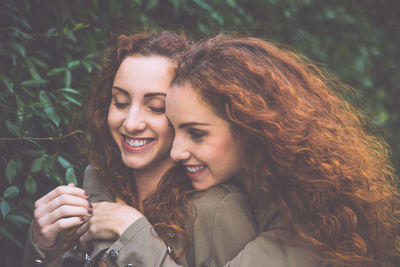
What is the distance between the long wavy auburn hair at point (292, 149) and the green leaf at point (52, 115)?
0.86 metres

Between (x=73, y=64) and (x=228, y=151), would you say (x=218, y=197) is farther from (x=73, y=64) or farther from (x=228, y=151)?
(x=73, y=64)

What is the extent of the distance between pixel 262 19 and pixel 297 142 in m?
2.67

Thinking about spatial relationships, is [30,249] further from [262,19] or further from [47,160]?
[262,19]

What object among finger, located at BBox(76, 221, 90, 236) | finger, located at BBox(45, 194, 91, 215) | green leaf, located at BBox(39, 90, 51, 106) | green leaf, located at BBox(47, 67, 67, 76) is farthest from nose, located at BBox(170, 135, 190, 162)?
green leaf, located at BBox(47, 67, 67, 76)

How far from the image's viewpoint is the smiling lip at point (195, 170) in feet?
6.43

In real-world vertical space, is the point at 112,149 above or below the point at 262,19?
below

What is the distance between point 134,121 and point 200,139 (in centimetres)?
35

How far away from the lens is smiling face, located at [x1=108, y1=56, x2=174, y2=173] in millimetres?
2043

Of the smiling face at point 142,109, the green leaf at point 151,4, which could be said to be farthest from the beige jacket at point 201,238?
the green leaf at point 151,4

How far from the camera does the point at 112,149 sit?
246 centimetres

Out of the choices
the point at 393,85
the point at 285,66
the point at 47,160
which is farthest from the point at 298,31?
the point at 47,160

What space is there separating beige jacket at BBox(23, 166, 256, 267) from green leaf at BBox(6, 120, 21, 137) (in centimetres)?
79

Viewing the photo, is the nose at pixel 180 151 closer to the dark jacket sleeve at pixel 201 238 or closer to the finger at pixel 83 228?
the dark jacket sleeve at pixel 201 238

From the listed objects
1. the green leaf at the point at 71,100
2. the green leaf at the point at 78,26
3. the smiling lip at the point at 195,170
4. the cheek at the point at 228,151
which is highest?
the green leaf at the point at 78,26
